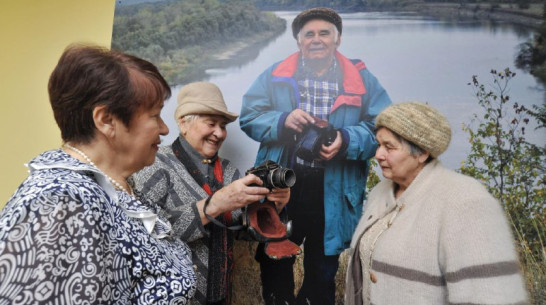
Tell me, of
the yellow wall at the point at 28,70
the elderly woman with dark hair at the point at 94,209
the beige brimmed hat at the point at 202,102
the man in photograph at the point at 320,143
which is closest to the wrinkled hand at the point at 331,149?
the man in photograph at the point at 320,143

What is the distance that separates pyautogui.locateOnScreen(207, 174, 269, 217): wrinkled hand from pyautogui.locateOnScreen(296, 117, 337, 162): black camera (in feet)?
1.44

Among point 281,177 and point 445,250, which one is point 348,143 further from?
point 445,250

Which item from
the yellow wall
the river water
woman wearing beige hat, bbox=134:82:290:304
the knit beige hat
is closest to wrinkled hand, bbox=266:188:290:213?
woman wearing beige hat, bbox=134:82:290:304

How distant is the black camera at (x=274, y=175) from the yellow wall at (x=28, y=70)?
165 centimetres

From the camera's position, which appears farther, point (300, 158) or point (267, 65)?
point (267, 65)

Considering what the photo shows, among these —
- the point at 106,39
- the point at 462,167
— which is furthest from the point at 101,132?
the point at 106,39

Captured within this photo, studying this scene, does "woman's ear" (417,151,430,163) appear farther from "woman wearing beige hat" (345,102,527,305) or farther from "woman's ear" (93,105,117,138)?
"woman's ear" (93,105,117,138)

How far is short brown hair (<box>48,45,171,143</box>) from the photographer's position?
39.7 inches

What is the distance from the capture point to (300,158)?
7.06 feet

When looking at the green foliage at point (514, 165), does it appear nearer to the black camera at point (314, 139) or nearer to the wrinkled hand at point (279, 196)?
the black camera at point (314, 139)

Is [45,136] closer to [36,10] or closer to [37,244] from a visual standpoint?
[36,10]

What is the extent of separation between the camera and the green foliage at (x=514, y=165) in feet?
5.85

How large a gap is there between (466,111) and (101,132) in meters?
1.43

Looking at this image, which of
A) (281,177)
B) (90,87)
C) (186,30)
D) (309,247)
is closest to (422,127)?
(281,177)
